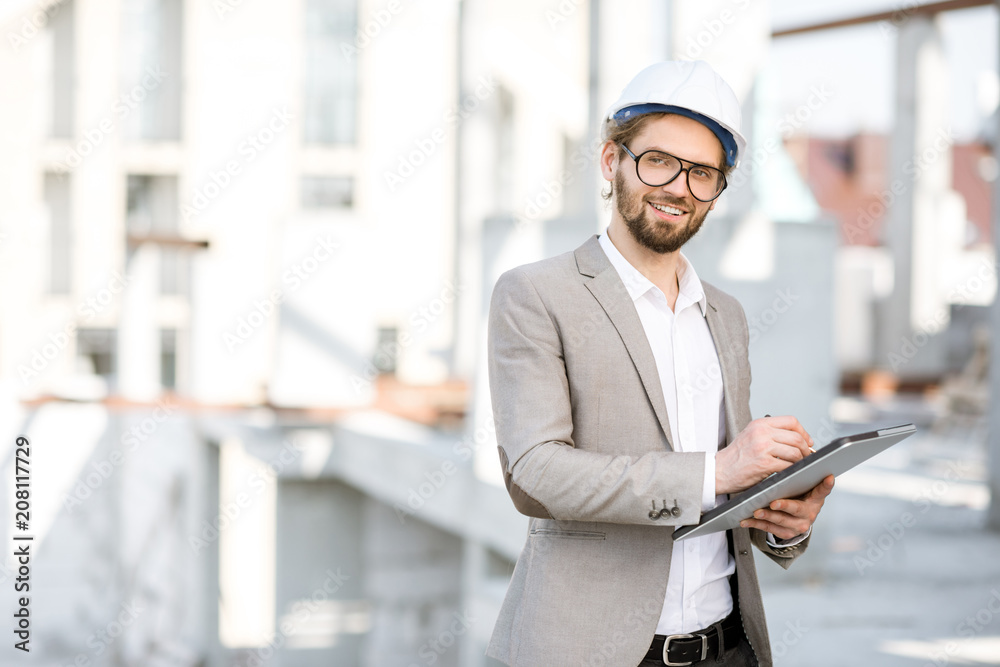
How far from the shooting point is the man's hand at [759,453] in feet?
5.35

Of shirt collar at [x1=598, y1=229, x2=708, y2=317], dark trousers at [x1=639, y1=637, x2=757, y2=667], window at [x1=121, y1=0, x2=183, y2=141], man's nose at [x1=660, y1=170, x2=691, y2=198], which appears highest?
window at [x1=121, y1=0, x2=183, y2=141]

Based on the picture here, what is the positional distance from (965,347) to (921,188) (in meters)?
3.48

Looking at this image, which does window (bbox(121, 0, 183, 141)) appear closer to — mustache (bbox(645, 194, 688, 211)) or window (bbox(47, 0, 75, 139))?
window (bbox(47, 0, 75, 139))

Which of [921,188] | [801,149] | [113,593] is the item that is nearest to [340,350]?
[113,593]

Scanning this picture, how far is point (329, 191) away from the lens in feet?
95.8

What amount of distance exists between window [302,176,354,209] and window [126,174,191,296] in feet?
12.8

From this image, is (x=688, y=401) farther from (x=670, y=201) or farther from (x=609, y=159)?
(x=609, y=159)

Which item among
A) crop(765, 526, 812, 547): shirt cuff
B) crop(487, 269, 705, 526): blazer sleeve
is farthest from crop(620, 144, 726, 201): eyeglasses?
crop(765, 526, 812, 547): shirt cuff

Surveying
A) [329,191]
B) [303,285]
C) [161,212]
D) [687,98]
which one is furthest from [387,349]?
[687,98]

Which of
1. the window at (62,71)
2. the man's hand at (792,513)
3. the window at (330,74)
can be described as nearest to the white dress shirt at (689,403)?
the man's hand at (792,513)

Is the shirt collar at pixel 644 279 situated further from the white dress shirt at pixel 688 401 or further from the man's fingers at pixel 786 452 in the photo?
the man's fingers at pixel 786 452

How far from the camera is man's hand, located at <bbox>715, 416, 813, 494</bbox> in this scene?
5.35 ft

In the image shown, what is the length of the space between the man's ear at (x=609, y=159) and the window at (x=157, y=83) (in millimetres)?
27527

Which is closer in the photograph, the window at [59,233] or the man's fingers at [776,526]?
the man's fingers at [776,526]
